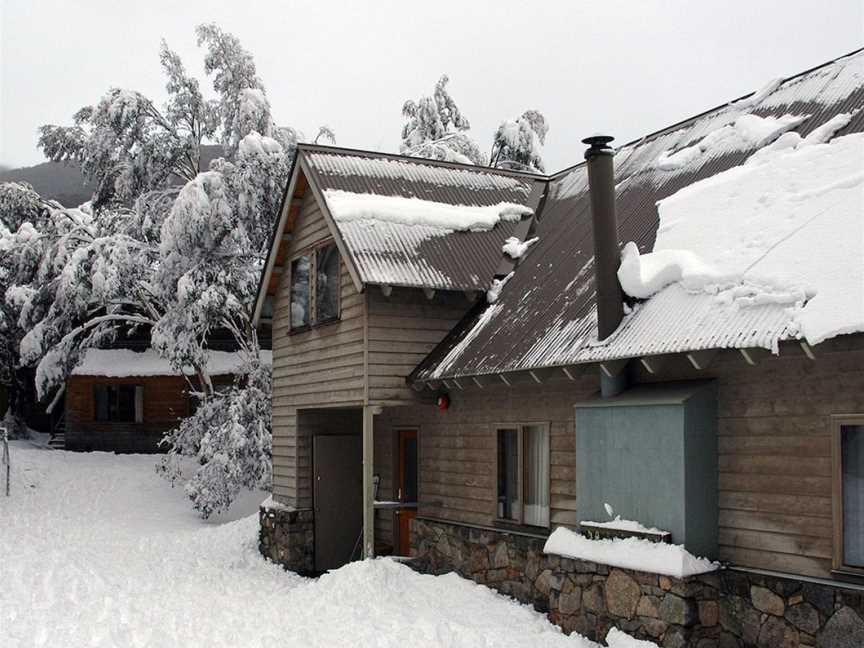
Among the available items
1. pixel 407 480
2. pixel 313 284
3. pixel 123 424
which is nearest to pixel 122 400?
pixel 123 424

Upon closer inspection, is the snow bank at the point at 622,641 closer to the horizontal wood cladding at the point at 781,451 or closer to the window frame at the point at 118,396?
the horizontal wood cladding at the point at 781,451

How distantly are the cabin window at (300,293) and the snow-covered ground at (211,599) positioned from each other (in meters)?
4.51

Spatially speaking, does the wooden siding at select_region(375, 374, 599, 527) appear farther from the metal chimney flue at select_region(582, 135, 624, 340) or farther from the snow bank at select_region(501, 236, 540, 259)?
the snow bank at select_region(501, 236, 540, 259)

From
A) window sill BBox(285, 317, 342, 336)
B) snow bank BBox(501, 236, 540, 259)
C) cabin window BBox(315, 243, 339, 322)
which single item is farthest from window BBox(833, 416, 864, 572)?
cabin window BBox(315, 243, 339, 322)

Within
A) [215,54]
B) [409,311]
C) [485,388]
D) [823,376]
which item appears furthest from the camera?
[215,54]

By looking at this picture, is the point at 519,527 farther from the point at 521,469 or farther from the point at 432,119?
the point at 432,119

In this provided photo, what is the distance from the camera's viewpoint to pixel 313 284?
636 inches

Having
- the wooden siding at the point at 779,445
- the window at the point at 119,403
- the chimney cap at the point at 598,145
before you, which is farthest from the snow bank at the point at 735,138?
the window at the point at 119,403

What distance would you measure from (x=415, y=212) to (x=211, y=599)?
674cm

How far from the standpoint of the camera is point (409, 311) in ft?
47.1

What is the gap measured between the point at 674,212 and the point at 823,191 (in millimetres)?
2392

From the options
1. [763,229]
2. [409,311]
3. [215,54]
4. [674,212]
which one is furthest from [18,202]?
[763,229]

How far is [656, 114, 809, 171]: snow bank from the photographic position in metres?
11.4

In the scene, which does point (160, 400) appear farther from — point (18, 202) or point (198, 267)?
point (198, 267)
